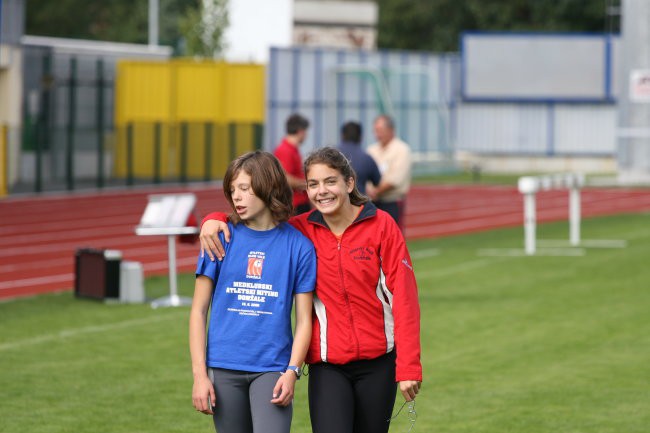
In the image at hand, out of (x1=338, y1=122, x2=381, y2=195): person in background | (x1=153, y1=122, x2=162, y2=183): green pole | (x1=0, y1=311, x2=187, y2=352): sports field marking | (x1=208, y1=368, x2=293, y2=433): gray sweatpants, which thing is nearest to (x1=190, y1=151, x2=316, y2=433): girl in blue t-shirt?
(x1=208, y1=368, x2=293, y2=433): gray sweatpants

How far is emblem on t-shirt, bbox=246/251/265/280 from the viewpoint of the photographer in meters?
5.64

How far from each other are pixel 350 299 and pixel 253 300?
42cm

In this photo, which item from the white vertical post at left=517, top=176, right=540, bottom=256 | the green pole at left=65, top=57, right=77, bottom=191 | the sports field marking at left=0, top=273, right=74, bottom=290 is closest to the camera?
the sports field marking at left=0, top=273, right=74, bottom=290

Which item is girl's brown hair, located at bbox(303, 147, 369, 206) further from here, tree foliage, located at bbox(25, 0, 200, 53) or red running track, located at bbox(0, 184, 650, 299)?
tree foliage, located at bbox(25, 0, 200, 53)

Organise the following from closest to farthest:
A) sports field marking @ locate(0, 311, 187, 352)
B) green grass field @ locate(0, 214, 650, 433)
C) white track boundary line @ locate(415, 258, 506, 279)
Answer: green grass field @ locate(0, 214, 650, 433) → sports field marking @ locate(0, 311, 187, 352) → white track boundary line @ locate(415, 258, 506, 279)

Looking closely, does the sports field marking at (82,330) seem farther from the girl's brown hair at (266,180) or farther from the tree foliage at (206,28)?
the tree foliage at (206,28)

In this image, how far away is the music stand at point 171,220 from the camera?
50.8ft

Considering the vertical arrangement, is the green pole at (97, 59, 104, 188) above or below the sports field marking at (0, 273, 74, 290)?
above

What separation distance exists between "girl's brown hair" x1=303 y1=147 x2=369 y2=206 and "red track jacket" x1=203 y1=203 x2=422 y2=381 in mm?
59

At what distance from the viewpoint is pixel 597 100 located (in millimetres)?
52906

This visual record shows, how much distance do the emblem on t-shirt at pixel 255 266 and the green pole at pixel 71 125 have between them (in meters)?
31.1

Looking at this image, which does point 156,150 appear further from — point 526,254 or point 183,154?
point 526,254

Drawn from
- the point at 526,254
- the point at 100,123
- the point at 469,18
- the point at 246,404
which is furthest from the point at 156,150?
the point at 469,18

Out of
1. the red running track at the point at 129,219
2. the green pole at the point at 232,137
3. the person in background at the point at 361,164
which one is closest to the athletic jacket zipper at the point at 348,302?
the person in background at the point at 361,164
